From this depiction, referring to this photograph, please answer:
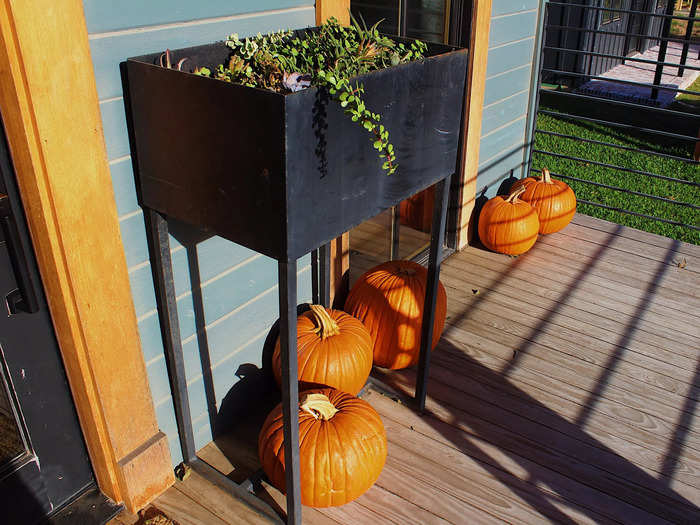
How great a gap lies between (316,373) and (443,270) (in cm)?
158

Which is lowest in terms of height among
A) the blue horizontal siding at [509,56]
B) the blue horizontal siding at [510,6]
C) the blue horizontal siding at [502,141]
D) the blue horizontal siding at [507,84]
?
the blue horizontal siding at [502,141]

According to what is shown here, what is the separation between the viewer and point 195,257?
226cm

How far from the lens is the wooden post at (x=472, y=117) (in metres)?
3.55

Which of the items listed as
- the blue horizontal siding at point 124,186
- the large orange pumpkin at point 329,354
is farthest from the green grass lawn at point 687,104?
the blue horizontal siding at point 124,186

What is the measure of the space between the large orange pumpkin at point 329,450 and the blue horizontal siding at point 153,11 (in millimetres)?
1303

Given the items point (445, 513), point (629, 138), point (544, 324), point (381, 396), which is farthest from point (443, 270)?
point (629, 138)

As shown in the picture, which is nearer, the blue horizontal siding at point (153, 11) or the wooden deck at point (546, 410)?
the blue horizontal siding at point (153, 11)

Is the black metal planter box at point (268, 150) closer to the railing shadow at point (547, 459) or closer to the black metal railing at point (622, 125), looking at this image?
the railing shadow at point (547, 459)

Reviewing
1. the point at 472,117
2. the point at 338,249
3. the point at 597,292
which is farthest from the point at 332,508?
the point at 472,117

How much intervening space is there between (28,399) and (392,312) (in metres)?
1.51

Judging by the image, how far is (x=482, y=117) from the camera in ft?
12.9

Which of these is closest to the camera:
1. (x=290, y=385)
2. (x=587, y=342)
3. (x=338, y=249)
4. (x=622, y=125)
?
(x=290, y=385)

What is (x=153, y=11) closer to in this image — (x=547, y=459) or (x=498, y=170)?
(x=547, y=459)

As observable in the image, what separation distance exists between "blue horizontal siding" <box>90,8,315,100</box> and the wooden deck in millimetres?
1455
